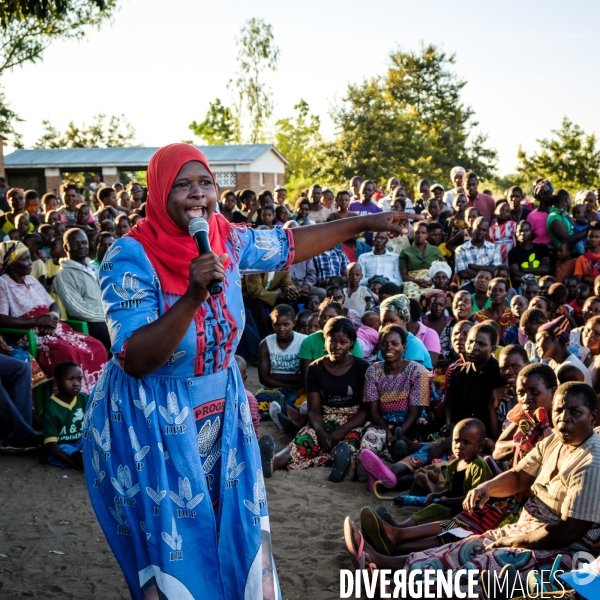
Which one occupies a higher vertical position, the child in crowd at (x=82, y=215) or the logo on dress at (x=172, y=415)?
the child in crowd at (x=82, y=215)

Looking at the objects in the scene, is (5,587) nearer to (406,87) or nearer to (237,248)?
(237,248)

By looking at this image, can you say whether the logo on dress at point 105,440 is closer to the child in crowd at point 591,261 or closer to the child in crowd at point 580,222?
the child in crowd at point 591,261

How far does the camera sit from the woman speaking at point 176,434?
226 centimetres

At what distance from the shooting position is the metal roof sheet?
2523cm

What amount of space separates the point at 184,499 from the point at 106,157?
25.1 metres

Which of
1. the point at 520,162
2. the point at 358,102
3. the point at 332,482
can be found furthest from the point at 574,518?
the point at 358,102

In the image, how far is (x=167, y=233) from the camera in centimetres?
232

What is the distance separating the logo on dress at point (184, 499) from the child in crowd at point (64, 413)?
368 cm

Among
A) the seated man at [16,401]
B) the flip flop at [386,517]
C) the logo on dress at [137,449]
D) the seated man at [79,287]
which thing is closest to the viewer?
the logo on dress at [137,449]

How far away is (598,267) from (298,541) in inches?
227

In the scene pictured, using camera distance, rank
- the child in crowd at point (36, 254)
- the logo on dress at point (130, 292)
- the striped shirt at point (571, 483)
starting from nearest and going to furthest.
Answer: the logo on dress at point (130, 292) → the striped shirt at point (571, 483) → the child in crowd at point (36, 254)

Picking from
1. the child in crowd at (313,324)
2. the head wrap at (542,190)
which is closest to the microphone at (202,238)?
the child in crowd at (313,324)

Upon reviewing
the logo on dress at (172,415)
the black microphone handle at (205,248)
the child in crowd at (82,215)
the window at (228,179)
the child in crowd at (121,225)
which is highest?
the window at (228,179)

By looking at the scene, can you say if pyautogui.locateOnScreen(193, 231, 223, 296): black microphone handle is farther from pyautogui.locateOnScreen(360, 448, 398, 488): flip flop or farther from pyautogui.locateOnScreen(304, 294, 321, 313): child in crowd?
pyautogui.locateOnScreen(304, 294, 321, 313): child in crowd
